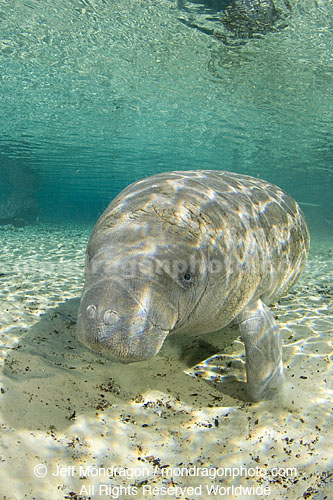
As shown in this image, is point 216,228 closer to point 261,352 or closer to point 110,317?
point 261,352

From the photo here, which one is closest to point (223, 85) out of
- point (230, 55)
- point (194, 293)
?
point (230, 55)

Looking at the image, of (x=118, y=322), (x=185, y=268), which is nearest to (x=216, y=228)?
(x=185, y=268)

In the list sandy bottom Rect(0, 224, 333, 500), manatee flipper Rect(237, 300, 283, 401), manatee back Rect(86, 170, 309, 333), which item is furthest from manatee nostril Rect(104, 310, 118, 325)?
manatee flipper Rect(237, 300, 283, 401)

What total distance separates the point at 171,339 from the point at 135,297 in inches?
87.1

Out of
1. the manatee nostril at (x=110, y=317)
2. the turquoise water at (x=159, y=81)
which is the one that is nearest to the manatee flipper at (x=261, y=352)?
the manatee nostril at (x=110, y=317)

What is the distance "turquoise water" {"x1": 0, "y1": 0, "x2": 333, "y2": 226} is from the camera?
34.0 feet

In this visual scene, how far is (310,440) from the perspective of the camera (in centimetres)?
278

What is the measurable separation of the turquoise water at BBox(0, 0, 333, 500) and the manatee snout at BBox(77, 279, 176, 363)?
0.89m

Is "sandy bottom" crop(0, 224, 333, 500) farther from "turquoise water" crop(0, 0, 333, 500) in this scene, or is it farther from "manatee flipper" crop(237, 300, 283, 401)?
"manatee flipper" crop(237, 300, 283, 401)

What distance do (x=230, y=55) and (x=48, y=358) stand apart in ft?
41.7

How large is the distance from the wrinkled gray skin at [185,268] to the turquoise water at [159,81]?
Result: 27.4ft

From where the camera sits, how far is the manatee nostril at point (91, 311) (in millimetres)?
2146

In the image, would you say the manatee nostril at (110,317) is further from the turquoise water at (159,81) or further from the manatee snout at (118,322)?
the turquoise water at (159,81)

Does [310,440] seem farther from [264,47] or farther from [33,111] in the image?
[33,111]
